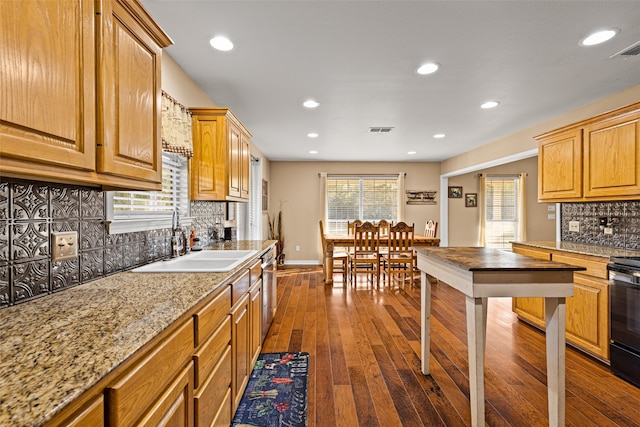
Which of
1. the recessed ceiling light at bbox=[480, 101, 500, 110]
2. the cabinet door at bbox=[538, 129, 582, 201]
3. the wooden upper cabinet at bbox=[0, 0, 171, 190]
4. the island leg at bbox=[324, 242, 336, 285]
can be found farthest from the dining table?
the wooden upper cabinet at bbox=[0, 0, 171, 190]

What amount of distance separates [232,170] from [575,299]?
3.29 metres

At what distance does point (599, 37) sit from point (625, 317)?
196 cm

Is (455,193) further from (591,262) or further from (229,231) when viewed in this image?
(229,231)

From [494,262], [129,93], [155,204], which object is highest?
[129,93]

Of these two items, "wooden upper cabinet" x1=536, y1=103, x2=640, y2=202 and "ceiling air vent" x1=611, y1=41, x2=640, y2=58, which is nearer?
"ceiling air vent" x1=611, y1=41, x2=640, y2=58

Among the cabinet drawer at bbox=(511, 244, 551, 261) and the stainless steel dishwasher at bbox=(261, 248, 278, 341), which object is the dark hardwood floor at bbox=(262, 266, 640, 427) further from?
the cabinet drawer at bbox=(511, 244, 551, 261)

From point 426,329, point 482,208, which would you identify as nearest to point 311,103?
point 426,329

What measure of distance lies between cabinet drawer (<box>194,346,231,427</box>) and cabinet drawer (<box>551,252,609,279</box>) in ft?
9.29

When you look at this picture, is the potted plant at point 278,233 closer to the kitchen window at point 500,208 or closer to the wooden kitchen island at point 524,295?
the kitchen window at point 500,208

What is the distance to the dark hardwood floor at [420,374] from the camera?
6.07 ft

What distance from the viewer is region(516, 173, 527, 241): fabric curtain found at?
6.89 metres

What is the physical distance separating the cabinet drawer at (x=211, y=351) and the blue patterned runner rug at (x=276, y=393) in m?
0.59

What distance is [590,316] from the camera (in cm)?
250

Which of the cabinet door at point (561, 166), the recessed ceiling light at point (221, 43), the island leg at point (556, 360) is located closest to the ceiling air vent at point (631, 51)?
the cabinet door at point (561, 166)
